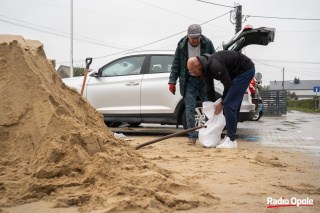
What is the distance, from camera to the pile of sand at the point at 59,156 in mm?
2215

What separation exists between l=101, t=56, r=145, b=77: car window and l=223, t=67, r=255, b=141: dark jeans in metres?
2.53

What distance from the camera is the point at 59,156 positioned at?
8.78ft

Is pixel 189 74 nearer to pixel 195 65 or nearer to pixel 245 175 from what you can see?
pixel 195 65

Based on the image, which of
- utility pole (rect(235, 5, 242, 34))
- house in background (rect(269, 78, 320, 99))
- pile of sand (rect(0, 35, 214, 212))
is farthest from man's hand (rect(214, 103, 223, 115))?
house in background (rect(269, 78, 320, 99))

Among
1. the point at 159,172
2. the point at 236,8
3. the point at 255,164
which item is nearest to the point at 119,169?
the point at 159,172

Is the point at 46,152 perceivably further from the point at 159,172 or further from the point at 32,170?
the point at 159,172

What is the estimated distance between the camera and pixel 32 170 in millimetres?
2600

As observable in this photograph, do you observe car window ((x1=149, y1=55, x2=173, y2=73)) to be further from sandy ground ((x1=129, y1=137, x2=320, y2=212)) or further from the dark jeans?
sandy ground ((x1=129, y1=137, x2=320, y2=212))

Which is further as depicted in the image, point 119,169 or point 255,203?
point 119,169

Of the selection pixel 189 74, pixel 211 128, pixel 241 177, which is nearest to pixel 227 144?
pixel 211 128

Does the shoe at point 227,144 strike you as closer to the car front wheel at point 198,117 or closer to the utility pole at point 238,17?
the car front wheel at point 198,117

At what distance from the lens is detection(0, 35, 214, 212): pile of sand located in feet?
7.27

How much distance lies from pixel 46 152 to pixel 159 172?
98 cm

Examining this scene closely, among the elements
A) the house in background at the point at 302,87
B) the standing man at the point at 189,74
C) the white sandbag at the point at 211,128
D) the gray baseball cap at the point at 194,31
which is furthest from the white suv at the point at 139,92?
the house in background at the point at 302,87
